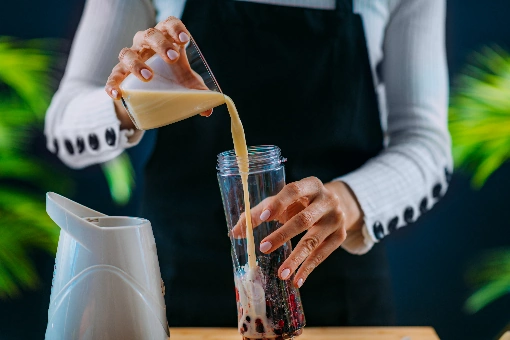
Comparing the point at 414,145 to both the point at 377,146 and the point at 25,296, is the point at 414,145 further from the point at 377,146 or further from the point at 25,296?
the point at 25,296

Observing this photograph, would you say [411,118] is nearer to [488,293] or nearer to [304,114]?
[304,114]

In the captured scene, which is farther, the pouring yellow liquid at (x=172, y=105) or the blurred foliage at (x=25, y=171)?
the blurred foliage at (x=25, y=171)

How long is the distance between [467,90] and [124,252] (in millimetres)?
1055

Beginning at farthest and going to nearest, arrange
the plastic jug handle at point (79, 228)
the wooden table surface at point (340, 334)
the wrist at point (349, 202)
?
the wrist at point (349, 202), the wooden table surface at point (340, 334), the plastic jug handle at point (79, 228)

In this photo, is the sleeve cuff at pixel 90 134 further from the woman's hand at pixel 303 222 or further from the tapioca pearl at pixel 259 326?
the tapioca pearl at pixel 259 326

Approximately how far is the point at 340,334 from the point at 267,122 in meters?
0.56

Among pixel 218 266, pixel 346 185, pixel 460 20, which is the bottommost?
pixel 218 266

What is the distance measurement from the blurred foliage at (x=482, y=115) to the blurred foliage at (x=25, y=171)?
0.86 meters

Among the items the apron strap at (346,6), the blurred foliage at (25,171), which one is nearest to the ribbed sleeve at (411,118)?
the apron strap at (346,6)

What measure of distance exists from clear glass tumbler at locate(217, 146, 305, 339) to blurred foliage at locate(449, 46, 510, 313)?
0.73 m

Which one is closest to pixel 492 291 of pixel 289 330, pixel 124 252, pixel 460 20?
pixel 460 20

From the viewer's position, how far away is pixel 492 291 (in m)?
1.61

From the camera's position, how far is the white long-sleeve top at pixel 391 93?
1514 millimetres

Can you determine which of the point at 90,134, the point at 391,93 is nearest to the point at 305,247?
the point at 391,93
